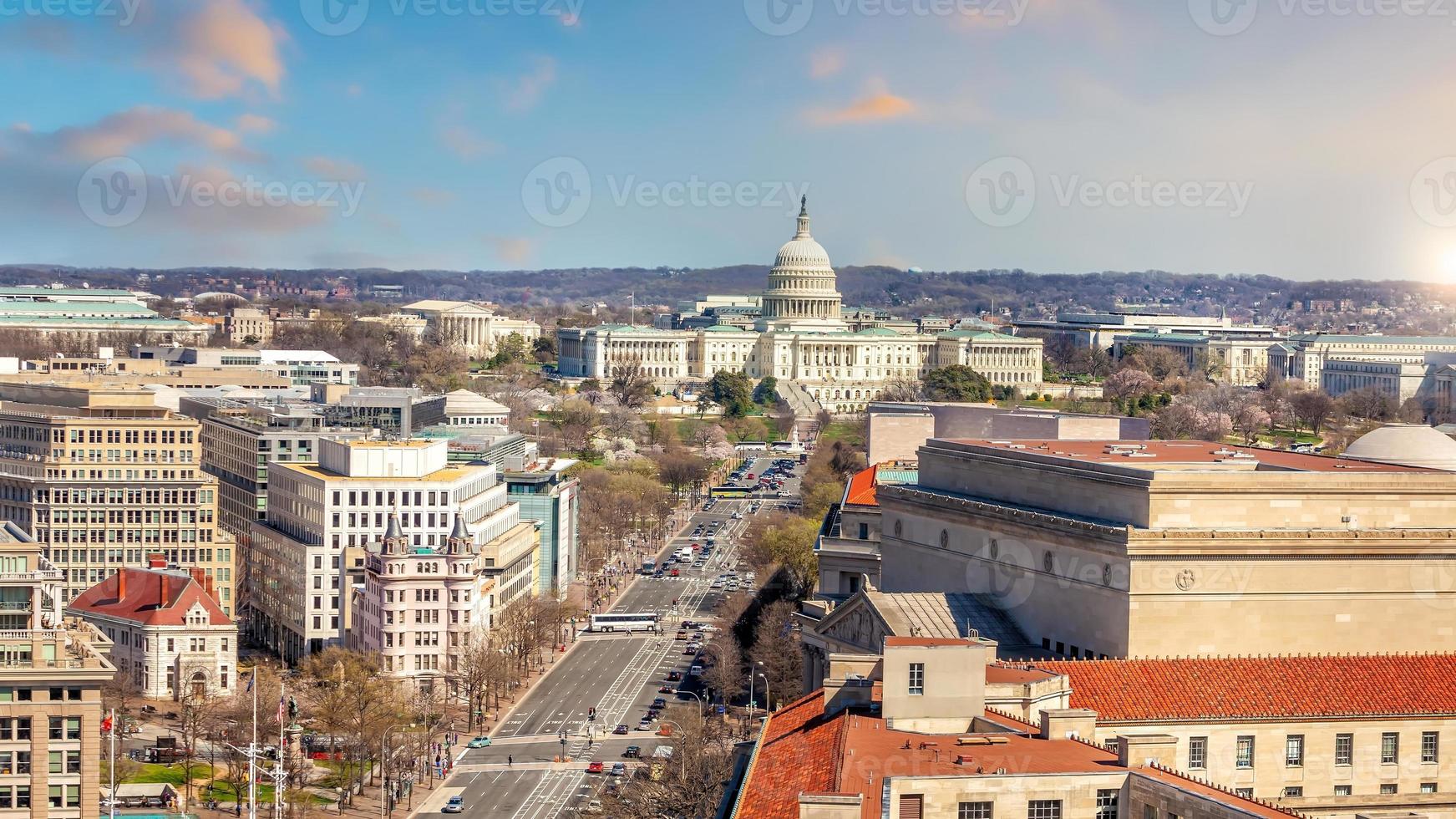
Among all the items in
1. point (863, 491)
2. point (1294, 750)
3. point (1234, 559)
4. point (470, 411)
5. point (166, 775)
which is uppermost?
point (1234, 559)

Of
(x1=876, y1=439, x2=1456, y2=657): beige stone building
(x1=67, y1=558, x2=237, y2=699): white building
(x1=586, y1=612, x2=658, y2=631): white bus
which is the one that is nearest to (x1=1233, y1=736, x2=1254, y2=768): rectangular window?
(x1=876, y1=439, x2=1456, y2=657): beige stone building

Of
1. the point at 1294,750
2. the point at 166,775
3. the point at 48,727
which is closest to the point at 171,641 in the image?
the point at 166,775

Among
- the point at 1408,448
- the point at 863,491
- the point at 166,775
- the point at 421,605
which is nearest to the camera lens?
the point at 1408,448

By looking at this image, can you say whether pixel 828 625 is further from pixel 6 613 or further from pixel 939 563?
pixel 6 613

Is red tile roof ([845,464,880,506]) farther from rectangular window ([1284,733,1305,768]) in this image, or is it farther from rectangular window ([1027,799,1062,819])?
rectangular window ([1027,799,1062,819])

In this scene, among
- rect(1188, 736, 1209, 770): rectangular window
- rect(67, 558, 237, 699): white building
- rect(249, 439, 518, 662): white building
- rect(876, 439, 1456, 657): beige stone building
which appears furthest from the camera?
rect(249, 439, 518, 662): white building

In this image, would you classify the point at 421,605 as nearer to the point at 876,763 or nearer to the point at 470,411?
the point at 470,411
